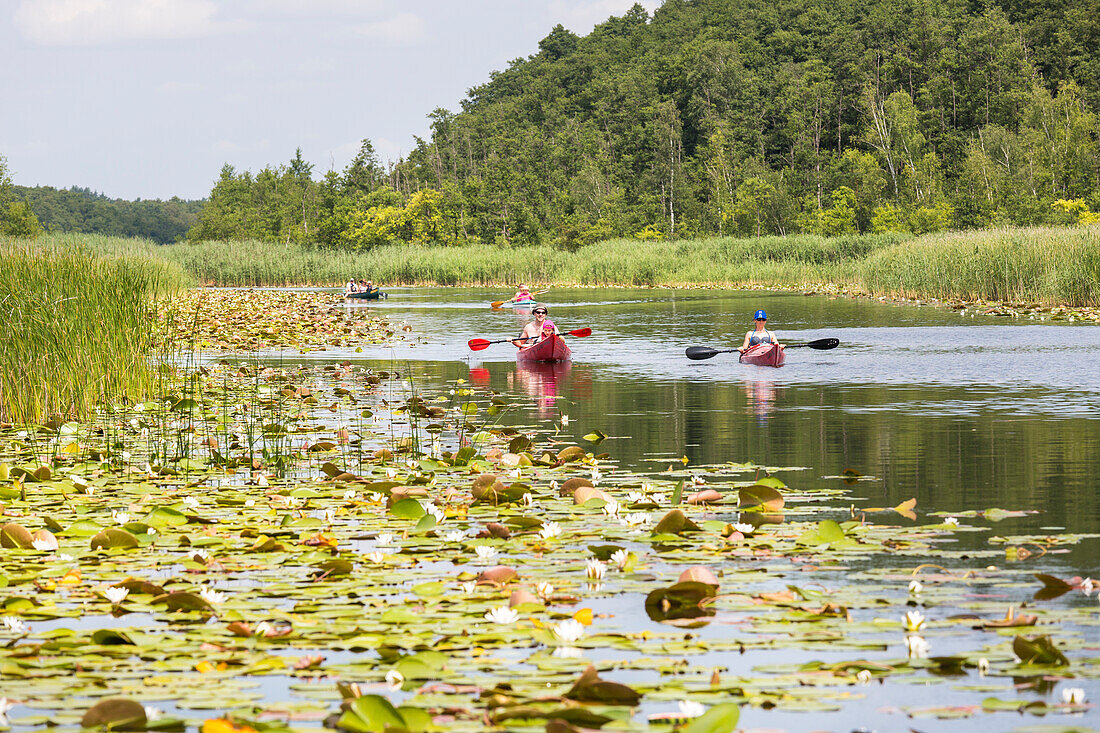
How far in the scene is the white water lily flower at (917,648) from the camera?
4836 mm

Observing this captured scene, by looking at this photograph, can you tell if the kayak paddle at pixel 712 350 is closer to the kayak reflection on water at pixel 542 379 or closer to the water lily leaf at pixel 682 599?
the kayak reflection on water at pixel 542 379

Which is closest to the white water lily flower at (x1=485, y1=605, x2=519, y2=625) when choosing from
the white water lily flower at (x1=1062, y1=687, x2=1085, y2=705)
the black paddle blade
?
the white water lily flower at (x1=1062, y1=687, x2=1085, y2=705)

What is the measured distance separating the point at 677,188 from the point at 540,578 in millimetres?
90353

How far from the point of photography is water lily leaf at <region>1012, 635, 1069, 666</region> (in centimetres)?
465

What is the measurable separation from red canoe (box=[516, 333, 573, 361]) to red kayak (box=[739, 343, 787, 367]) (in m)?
3.46

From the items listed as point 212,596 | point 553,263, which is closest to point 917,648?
point 212,596

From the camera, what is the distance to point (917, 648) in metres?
4.87

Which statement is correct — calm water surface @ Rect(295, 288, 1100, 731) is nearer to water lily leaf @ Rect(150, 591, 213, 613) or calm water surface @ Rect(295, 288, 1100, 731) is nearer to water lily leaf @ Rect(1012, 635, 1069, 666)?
water lily leaf @ Rect(1012, 635, 1069, 666)

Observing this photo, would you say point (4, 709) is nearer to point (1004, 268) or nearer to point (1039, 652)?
point (1039, 652)

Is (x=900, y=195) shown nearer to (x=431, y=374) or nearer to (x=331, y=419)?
(x=431, y=374)

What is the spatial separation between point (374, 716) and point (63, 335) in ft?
35.9

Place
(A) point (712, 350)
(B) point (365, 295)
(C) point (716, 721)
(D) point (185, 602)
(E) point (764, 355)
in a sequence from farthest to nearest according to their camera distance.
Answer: (B) point (365, 295) → (A) point (712, 350) → (E) point (764, 355) → (D) point (185, 602) → (C) point (716, 721)

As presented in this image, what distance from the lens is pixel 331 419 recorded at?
13.8m

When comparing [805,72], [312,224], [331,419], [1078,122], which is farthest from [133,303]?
[312,224]
